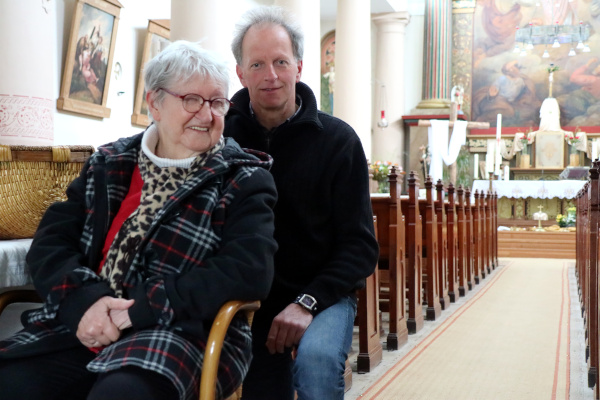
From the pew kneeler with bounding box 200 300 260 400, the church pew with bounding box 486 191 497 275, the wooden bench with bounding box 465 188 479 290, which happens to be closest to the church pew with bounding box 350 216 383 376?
the pew kneeler with bounding box 200 300 260 400

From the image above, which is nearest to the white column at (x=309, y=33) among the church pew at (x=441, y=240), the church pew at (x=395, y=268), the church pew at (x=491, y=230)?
the church pew at (x=441, y=240)

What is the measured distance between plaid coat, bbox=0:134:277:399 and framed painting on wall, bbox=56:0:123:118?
629 cm

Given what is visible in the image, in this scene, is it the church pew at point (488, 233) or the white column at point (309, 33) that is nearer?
the white column at point (309, 33)

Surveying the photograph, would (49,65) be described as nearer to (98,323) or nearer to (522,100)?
(98,323)

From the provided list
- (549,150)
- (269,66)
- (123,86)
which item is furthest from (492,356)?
(549,150)

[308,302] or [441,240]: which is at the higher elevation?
[441,240]

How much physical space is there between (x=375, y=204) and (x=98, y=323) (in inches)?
148

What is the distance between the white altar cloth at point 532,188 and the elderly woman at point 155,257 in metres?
13.7

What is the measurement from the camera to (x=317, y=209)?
2662 mm

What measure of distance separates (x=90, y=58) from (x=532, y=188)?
10033 millimetres

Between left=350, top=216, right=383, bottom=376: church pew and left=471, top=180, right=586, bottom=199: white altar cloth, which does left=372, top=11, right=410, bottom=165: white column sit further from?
left=350, top=216, right=383, bottom=376: church pew

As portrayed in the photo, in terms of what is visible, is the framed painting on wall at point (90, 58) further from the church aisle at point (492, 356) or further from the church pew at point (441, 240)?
the church aisle at point (492, 356)

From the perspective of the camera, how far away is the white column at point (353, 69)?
12.4 metres

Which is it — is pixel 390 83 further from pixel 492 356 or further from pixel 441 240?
pixel 492 356
